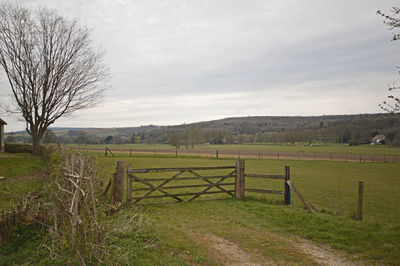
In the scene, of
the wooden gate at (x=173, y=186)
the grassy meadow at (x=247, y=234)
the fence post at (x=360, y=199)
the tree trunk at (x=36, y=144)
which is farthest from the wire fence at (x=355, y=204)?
the tree trunk at (x=36, y=144)

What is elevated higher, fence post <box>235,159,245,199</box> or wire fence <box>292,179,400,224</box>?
fence post <box>235,159,245,199</box>

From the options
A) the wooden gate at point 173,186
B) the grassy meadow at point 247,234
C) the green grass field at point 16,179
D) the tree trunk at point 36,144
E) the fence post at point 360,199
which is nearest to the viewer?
the grassy meadow at point 247,234

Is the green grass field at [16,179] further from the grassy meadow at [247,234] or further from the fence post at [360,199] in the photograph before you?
the fence post at [360,199]

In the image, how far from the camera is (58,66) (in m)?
27.8

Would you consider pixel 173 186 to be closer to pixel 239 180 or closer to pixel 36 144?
pixel 239 180

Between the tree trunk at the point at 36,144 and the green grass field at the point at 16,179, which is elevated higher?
the tree trunk at the point at 36,144

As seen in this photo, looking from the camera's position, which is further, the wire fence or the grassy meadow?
the wire fence

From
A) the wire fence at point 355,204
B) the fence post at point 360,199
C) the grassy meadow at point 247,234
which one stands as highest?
the fence post at point 360,199

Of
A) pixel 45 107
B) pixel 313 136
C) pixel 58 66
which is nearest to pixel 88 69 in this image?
pixel 58 66

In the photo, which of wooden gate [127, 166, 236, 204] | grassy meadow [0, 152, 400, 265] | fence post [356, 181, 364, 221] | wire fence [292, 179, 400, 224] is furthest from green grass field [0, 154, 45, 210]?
wire fence [292, 179, 400, 224]

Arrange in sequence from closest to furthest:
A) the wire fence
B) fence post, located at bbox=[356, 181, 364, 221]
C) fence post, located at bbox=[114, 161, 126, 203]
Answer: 1. fence post, located at bbox=[356, 181, 364, 221]
2. fence post, located at bbox=[114, 161, 126, 203]
3. the wire fence

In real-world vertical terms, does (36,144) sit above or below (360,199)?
above

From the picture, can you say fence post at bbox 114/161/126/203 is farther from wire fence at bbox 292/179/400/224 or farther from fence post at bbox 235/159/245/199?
wire fence at bbox 292/179/400/224

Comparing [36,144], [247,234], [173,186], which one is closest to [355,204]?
[247,234]
